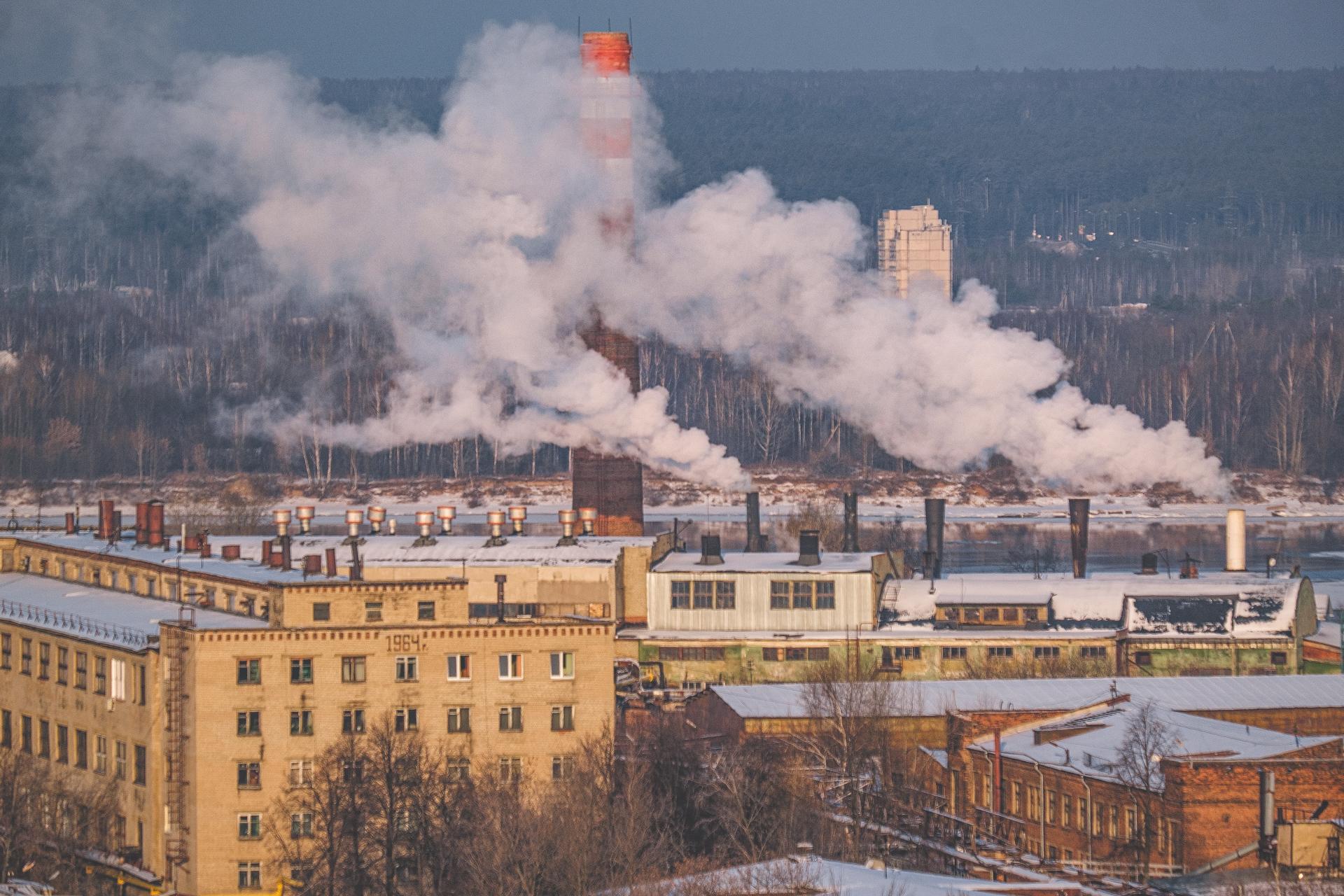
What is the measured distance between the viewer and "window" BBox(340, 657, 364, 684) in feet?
160

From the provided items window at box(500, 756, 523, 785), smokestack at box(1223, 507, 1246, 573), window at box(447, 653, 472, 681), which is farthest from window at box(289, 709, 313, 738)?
smokestack at box(1223, 507, 1246, 573)

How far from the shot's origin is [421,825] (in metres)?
43.4

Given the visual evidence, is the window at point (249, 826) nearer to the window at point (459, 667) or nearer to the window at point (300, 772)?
the window at point (300, 772)

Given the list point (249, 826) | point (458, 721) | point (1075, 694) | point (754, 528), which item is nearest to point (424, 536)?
point (754, 528)

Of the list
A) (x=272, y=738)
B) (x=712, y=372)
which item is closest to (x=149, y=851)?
(x=272, y=738)

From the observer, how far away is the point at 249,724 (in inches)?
1886

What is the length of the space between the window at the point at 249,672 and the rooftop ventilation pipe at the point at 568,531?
769 inches

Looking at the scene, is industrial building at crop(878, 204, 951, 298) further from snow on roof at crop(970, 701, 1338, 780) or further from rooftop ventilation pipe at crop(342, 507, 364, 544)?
snow on roof at crop(970, 701, 1338, 780)

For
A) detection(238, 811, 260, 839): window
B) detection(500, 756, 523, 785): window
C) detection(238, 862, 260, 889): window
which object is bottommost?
detection(238, 862, 260, 889): window

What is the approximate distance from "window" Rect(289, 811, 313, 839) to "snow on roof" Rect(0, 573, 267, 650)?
453 cm

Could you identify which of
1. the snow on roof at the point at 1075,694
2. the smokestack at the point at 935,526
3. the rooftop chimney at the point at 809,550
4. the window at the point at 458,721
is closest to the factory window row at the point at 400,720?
the window at the point at 458,721

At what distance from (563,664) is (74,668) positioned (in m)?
10.3

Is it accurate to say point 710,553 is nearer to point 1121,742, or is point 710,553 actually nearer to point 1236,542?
point 1236,542

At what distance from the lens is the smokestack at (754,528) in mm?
74062
